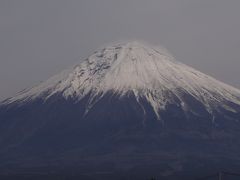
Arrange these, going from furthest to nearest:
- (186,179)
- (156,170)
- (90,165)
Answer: (90,165), (156,170), (186,179)

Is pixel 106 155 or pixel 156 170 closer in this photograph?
pixel 156 170

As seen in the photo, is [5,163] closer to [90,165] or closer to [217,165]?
[90,165]

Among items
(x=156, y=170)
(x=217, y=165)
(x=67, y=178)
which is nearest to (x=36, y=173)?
(x=67, y=178)

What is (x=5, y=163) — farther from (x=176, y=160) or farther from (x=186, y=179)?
(x=186, y=179)

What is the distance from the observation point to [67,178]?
161m

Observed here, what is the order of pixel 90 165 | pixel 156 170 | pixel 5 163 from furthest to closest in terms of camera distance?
pixel 5 163
pixel 90 165
pixel 156 170

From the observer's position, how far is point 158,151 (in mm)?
197500

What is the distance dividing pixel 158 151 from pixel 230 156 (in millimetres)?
17051

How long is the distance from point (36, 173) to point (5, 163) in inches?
988

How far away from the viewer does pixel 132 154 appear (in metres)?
196

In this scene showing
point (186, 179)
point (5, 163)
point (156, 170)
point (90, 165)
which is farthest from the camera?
point (5, 163)

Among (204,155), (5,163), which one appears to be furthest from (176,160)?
(5,163)

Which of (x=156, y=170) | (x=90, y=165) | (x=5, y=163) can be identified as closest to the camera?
(x=156, y=170)

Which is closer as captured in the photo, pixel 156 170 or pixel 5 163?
pixel 156 170
